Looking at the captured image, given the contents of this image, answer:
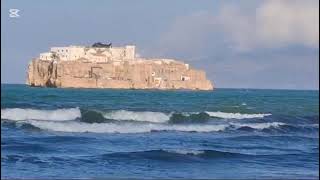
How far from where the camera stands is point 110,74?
320 ft

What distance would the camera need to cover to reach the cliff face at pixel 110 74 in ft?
306

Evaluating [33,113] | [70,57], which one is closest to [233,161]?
[33,113]

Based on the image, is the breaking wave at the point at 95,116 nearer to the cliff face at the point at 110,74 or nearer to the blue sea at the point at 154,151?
the blue sea at the point at 154,151

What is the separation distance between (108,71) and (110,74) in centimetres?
55

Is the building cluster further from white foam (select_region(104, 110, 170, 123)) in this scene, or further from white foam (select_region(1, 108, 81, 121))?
white foam (select_region(1, 108, 81, 121))

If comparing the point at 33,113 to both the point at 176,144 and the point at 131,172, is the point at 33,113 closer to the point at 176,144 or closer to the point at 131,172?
the point at 176,144

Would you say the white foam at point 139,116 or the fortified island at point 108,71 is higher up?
the fortified island at point 108,71

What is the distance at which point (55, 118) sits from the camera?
28656mm

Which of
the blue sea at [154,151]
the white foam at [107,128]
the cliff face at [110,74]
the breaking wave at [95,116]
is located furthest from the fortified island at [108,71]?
the white foam at [107,128]

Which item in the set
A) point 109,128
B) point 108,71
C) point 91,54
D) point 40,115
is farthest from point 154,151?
point 91,54

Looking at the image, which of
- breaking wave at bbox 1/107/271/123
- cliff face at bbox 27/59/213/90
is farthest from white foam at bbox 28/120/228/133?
cliff face at bbox 27/59/213/90

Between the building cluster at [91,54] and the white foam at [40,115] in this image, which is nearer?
the white foam at [40,115]

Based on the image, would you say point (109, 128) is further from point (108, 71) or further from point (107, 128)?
point (108, 71)

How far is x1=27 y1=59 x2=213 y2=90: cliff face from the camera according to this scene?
9325cm
